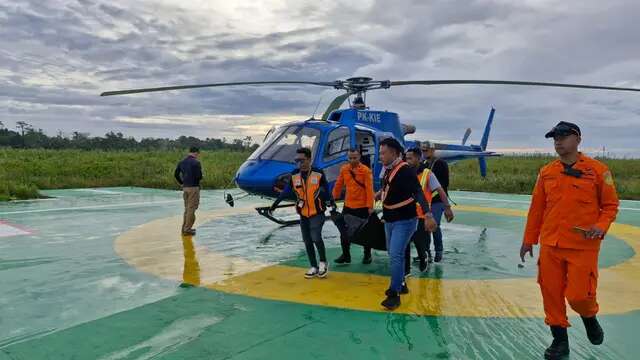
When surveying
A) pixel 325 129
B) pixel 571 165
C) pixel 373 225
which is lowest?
pixel 373 225

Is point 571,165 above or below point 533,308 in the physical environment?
above

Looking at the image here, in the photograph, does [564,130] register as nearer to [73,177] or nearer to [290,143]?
[290,143]

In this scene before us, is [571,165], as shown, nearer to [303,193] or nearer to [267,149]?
[303,193]

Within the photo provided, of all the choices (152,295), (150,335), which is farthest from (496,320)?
(152,295)

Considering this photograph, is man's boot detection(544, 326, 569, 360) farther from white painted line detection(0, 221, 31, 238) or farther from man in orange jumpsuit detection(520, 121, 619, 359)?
white painted line detection(0, 221, 31, 238)

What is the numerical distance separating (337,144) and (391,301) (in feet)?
13.0

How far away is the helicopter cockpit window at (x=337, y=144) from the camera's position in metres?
8.13

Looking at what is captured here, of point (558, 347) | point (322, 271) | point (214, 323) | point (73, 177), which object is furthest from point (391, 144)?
point (73, 177)

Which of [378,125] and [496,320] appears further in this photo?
[378,125]

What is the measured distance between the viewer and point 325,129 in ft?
26.7

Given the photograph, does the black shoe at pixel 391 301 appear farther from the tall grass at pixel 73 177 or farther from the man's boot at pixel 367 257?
the tall grass at pixel 73 177

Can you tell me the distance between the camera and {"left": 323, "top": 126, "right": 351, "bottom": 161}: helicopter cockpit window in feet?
26.7

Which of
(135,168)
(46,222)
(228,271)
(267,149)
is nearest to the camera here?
(228,271)

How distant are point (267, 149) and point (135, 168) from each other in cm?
1967
